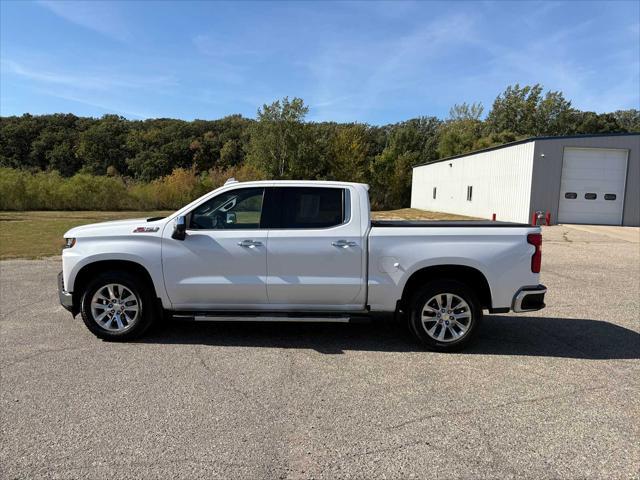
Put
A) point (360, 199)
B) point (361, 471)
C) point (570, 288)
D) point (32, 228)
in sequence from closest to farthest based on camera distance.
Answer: point (361, 471)
point (360, 199)
point (570, 288)
point (32, 228)

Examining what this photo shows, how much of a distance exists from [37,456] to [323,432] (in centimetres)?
191

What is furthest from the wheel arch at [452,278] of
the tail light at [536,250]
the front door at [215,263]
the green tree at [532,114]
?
the green tree at [532,114]

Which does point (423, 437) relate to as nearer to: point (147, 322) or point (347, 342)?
point (347, 342)

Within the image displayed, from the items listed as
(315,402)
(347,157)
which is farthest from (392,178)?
(315,402)

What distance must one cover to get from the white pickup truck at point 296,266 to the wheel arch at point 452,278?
12 millimetres

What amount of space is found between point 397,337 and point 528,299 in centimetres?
158

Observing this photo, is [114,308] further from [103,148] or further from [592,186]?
[103,148]

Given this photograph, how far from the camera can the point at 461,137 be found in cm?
6309

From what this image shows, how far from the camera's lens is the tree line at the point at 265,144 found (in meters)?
53.3

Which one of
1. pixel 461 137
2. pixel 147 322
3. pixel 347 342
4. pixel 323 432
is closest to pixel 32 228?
pixel 147 322

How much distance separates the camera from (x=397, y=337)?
19.0 feet

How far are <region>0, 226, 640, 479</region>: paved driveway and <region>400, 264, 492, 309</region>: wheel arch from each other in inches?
23.7

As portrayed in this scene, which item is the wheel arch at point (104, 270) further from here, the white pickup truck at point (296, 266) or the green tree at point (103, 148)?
the green tree at point (103, 148)

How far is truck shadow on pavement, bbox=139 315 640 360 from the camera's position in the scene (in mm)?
5344
